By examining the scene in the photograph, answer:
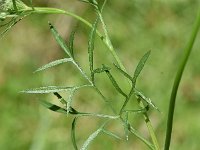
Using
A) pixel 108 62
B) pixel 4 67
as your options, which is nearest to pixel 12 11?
pixel 108 62

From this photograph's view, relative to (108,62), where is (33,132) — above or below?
below

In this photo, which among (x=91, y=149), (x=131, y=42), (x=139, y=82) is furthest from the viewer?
(x=131, y=42)

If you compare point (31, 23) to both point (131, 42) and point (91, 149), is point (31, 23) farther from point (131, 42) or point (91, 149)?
point (91, 149)

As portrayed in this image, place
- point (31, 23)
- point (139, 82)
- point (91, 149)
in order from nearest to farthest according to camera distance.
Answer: point (91, 149)
point (139, 82)
point (31, 23)

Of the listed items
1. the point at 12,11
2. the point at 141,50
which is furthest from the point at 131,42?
the point at 12,11

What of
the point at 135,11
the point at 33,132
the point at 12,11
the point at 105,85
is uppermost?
the point at 12,11

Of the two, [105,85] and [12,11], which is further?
[105,85]
